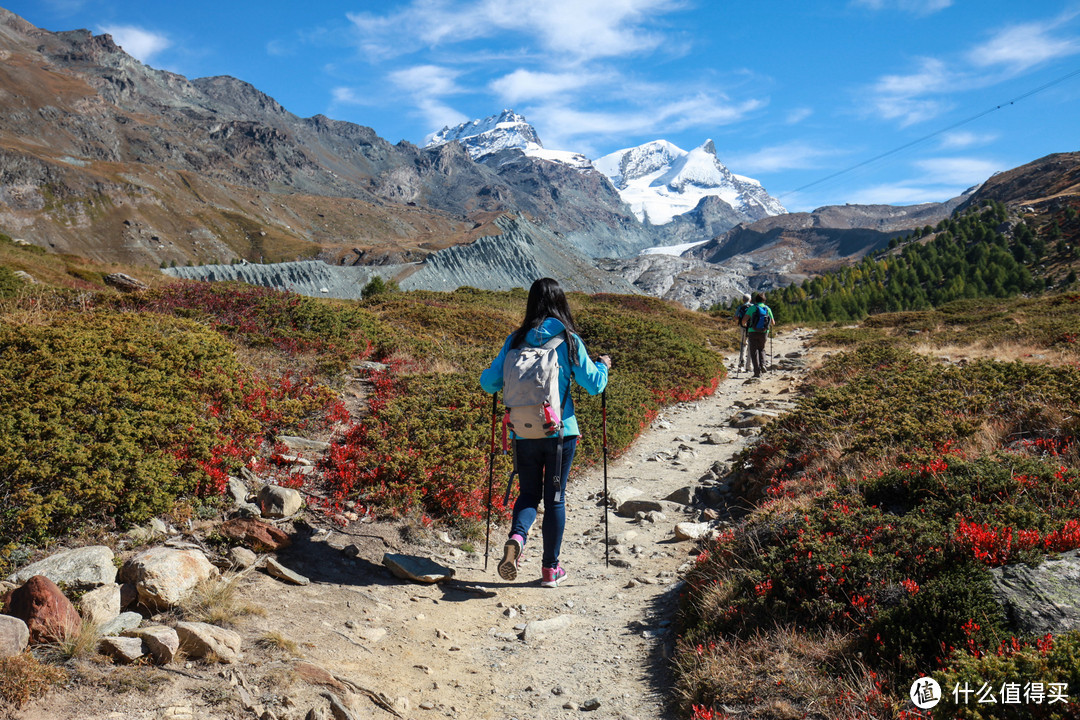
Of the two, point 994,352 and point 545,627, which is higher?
point 994,352

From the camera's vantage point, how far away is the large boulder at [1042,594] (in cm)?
348

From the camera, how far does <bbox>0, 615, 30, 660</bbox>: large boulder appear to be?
3500 millimetres

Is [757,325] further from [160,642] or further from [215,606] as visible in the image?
[160,642]

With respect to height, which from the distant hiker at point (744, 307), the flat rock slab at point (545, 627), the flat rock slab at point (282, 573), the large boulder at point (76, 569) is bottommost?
the flat rock slab at point (545, 627)

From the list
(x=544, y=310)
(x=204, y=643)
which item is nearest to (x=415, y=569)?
(x=204, y=643)

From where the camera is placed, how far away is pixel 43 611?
149 inches

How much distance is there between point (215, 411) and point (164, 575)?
3753 mm

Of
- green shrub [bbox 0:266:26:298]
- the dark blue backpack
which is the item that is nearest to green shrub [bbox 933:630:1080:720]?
green shrub [bbox 0:266:26:298]

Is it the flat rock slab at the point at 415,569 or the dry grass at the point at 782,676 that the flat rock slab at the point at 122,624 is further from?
the dry grass at the point at 782,676

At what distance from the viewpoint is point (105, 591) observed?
4246 mm

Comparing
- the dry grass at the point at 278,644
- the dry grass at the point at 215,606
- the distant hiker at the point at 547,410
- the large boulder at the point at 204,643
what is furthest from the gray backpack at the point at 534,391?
the large boulder at the point at 204,643

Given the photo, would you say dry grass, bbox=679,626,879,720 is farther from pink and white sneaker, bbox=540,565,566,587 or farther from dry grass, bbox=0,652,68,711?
dry grass, bbox=0,652,68,711

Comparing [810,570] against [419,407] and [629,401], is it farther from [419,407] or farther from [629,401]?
[629,401]

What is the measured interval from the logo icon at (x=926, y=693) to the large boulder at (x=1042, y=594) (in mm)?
706
